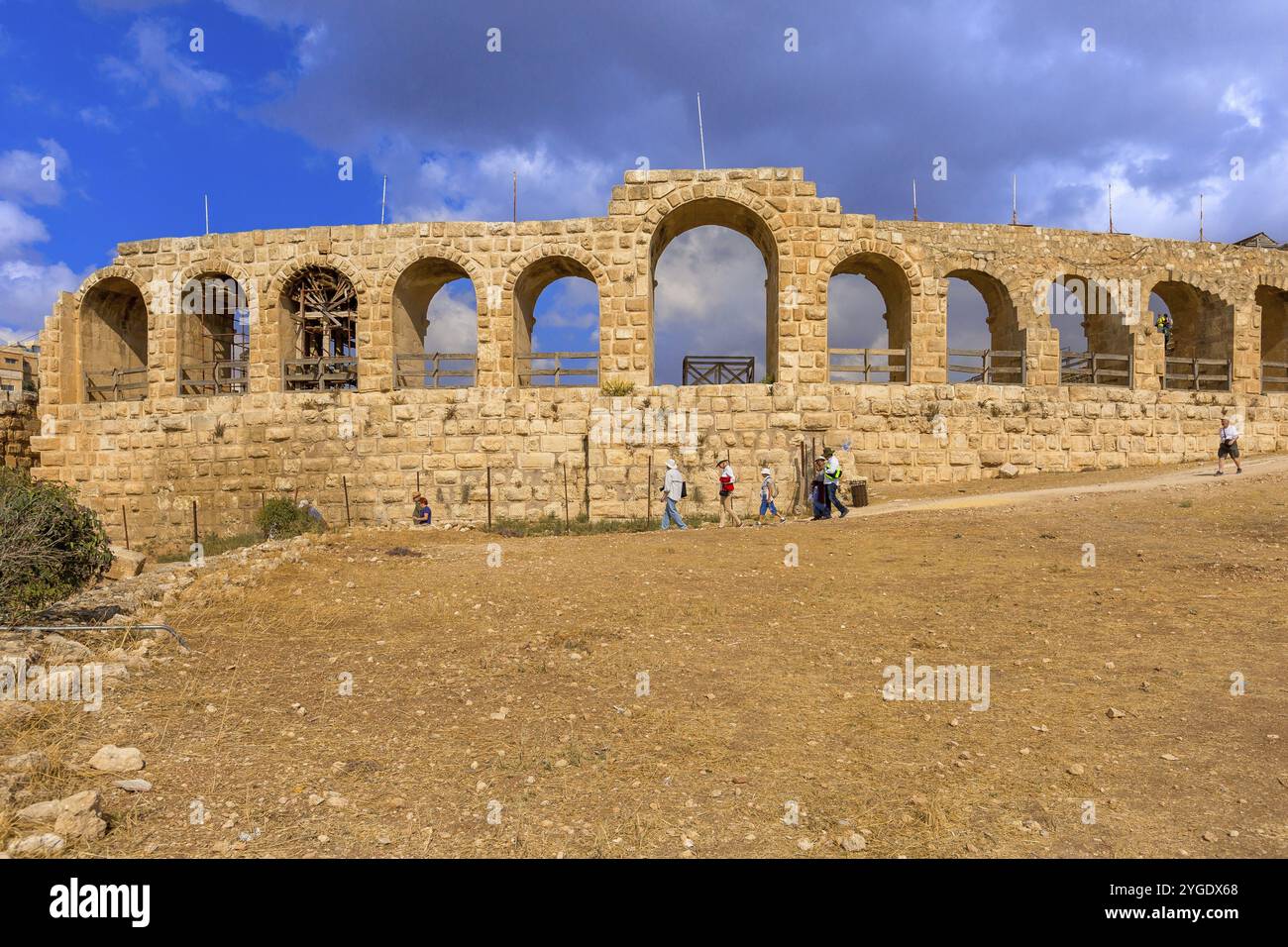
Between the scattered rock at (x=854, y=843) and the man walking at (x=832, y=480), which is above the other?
the man walking at (x=832, y=480)

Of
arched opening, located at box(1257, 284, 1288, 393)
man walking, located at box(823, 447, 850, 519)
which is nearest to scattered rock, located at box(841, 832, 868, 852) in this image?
man walking, located at box(823, 447, 850, 519)

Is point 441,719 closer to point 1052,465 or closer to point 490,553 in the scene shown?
point 490,553

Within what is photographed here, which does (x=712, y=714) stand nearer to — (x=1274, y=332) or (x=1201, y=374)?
(x=1201, y=374)

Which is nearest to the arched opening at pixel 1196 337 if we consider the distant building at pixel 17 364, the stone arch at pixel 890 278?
the stone arch at pixel 890 278

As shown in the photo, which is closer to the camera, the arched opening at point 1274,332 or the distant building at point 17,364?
the arched opening at point 1274,332

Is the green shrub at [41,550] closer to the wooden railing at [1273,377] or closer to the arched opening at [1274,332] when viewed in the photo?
the wooden railing at [1273,377]

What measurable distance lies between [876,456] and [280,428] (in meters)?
14.2

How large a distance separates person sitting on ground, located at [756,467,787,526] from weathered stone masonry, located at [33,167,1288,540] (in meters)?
0.55

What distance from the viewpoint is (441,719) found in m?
5.09

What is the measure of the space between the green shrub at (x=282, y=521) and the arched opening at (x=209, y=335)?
3692 mm

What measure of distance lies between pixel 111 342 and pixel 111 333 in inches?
9.4

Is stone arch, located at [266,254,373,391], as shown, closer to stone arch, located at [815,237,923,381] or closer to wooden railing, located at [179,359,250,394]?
wooden railing, located at [179,359,250,394]

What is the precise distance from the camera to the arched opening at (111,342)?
1872 cm

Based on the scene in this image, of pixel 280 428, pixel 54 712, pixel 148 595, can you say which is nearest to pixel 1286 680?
pixel 54 712
